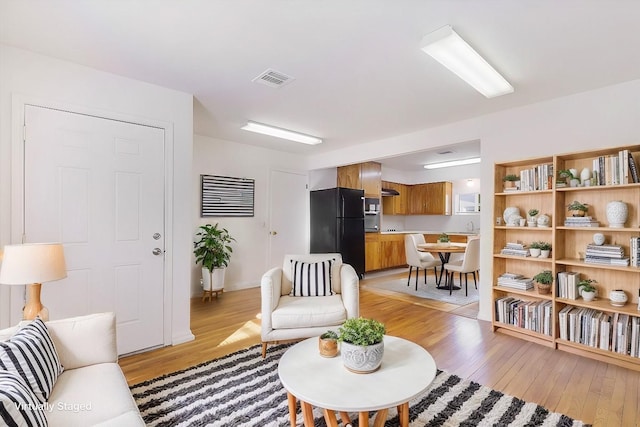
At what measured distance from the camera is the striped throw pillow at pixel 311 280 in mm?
2865

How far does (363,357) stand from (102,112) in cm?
274

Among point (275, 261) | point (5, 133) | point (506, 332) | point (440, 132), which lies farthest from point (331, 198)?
point (5, 133)

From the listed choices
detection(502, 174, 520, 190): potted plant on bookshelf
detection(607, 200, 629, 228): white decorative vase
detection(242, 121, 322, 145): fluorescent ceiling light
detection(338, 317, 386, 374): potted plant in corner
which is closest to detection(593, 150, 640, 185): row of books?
detection(607, 200, 629, 228): white decorative vase

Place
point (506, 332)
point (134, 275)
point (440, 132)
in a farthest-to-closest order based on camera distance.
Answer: point (440, 132) < point (506, 332) < point (134, 275)

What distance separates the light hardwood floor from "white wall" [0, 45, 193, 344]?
0.39 m

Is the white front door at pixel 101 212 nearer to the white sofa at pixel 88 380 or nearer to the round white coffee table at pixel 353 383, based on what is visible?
the white sofa at pixel 88 380

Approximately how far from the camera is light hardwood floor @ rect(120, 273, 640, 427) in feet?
6.48

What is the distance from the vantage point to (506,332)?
10.2ft

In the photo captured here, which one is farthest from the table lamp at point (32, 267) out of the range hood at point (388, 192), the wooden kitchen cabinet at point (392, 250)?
the range hood at point (388, 192)

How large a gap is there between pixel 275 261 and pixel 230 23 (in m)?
4.16

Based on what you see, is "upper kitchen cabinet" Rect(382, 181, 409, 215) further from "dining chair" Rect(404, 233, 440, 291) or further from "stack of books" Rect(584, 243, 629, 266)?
"stack of books" Rect(584, 243, 629, 266)

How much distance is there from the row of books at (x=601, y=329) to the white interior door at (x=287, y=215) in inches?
159

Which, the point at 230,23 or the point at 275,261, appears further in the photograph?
the point at 275,261

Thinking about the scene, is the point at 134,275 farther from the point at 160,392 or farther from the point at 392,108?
the point at 392,108
